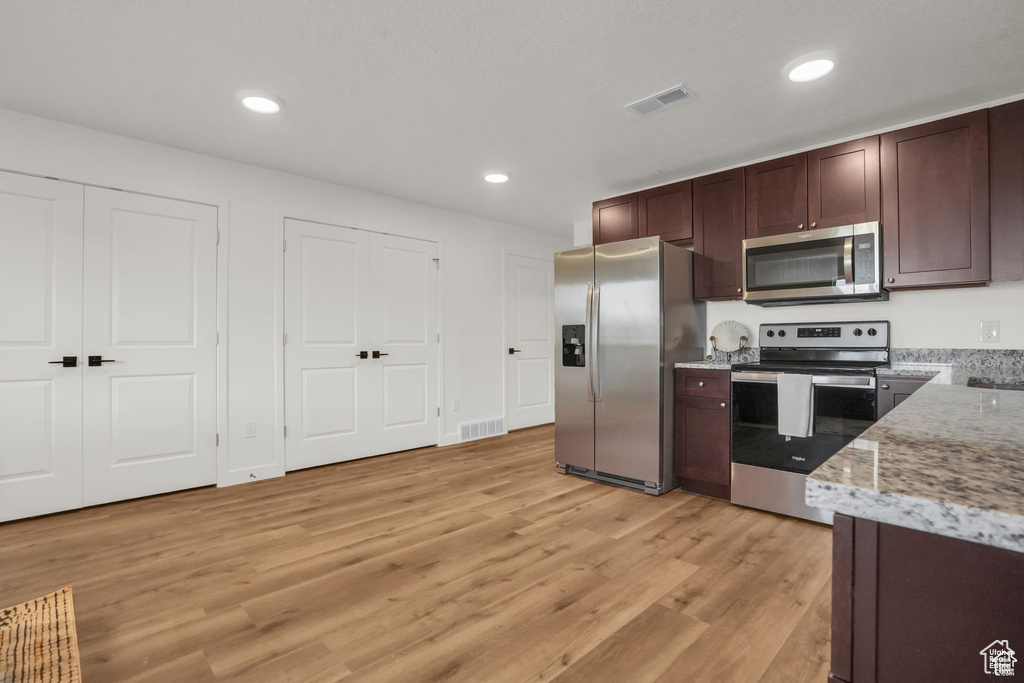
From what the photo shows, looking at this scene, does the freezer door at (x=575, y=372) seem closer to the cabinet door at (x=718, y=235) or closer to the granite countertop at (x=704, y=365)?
the granite countertop at (x=704, y=365)

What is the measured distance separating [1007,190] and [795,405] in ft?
4.80

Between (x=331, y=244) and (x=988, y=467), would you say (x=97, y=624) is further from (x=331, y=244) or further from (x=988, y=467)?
(x=331, y=244)

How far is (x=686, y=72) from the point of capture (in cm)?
240

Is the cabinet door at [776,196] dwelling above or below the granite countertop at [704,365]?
above

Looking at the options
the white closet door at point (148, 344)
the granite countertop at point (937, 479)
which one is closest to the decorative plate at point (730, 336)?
the granite countertop at point (937, 479)

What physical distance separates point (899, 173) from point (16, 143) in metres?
5.08

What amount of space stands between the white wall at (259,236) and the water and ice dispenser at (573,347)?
1.56 m

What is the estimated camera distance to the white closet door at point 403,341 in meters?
4.44

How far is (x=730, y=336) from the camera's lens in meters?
3.56

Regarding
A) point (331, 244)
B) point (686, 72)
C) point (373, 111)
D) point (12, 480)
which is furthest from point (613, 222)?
point (12, 480)

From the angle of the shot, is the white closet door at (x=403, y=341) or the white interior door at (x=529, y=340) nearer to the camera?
the white closet door at (x=403, y=341)

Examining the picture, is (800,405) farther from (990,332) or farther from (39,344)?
(39,344)

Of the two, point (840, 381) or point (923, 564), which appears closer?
point (923, 564)

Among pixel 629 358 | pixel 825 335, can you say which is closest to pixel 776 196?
pixel 825 335
